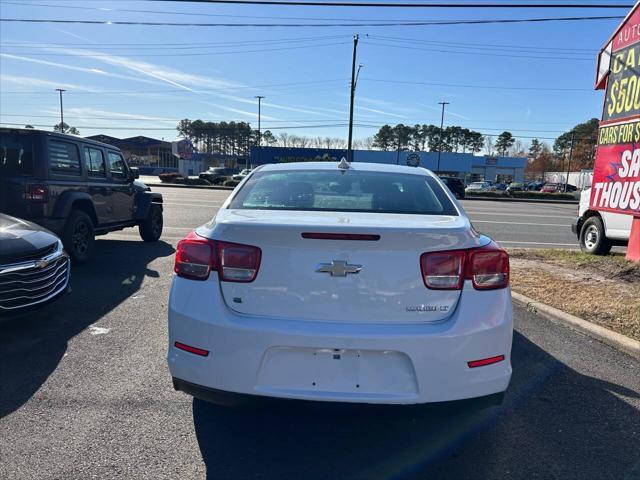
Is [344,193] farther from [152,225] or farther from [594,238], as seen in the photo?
[594,238]

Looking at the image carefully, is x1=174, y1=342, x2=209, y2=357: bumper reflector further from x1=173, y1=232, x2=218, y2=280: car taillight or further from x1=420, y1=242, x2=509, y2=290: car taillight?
x1=420, y1=242, x2=509, y2=290: car taillight

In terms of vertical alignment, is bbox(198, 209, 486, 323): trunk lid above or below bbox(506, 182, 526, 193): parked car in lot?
above

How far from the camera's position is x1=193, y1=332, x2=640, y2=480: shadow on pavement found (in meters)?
2.52

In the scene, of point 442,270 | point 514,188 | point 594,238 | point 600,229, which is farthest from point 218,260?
point 514,188

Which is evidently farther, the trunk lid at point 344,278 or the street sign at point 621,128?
the street sign at point 621,128

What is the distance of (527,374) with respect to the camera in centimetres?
380

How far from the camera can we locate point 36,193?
6.55 m

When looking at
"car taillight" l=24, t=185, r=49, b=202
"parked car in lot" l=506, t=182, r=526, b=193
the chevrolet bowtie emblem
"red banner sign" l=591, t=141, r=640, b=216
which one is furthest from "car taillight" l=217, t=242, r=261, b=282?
"parked car in lot" l=506, t=182, r=526, b=193

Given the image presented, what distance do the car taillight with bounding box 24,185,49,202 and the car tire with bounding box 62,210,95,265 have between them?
55cm

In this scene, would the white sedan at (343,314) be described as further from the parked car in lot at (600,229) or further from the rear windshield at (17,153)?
the parked car in lot at (600,229)

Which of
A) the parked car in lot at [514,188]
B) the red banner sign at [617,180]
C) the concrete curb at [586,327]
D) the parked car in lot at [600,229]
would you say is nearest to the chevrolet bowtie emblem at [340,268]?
the concrete curb at [586,327]

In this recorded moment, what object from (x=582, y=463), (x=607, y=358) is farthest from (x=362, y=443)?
(x=607, y=358)

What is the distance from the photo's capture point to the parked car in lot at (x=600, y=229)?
8.70 meters

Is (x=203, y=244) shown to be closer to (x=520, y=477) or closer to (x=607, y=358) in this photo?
(x=520, y=477)
